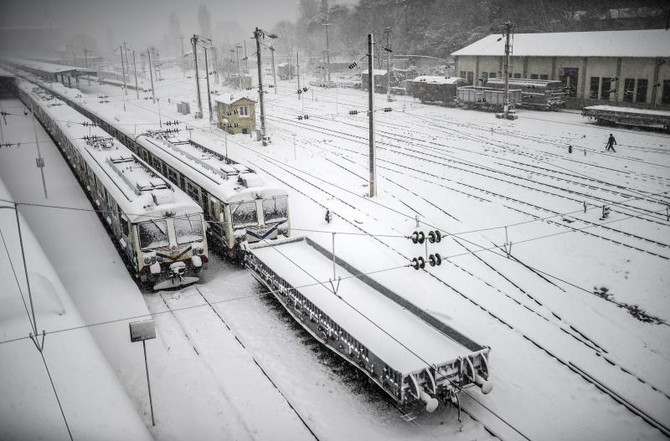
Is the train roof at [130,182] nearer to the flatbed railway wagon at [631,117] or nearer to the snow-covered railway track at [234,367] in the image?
the snow-covered railway track at [234,367]

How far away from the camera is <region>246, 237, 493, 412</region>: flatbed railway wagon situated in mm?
11141

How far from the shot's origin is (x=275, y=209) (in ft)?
63.9

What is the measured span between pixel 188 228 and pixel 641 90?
133 feet

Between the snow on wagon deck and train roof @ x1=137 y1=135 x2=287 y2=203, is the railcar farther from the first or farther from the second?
the snow on wagon deck

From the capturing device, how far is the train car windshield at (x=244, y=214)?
1859 cm

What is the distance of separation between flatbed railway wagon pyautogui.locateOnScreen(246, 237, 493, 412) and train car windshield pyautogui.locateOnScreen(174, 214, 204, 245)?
187 centimetres

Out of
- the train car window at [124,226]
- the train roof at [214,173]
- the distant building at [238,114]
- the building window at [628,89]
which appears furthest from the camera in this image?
the distant building at [238,114]

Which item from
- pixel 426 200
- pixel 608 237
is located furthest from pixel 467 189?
pixel 608 237

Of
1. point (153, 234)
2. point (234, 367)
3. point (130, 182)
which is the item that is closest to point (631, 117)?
point (130, 182)

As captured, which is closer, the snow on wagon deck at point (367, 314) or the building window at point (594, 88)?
the snow on wagon deck at point (367, 314)

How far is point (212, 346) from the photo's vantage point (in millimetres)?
14586

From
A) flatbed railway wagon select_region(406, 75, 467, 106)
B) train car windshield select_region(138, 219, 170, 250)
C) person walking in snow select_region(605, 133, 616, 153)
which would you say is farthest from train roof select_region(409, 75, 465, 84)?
train car windshield select_region(138, 219, 170, 250)

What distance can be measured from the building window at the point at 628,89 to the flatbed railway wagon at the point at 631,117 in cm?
481

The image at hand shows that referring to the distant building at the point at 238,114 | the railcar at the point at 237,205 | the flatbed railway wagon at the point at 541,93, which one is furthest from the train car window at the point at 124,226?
the flatbed railway wagon at the point at 541,93
